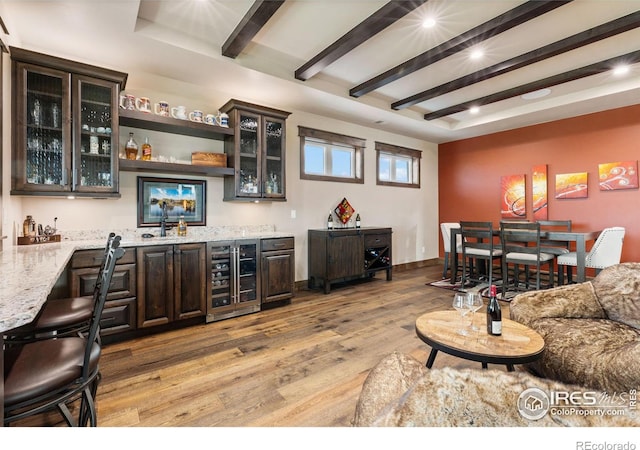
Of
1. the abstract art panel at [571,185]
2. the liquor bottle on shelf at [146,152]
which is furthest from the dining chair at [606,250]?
the liquor bottle on shelf at [146,152]

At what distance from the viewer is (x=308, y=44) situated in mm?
3184

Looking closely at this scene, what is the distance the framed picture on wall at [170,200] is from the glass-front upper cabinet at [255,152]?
14.4 inches

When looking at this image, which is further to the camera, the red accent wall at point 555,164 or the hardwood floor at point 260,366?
the red accent wall at point 555,164

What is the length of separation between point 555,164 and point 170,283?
608cm

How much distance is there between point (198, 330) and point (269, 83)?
2883 mm

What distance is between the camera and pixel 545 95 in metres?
4.40

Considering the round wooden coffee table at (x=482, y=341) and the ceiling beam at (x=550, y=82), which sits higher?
the ceiling beam at (x=550, y=82)

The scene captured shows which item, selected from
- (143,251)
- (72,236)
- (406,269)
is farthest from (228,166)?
(406,269)

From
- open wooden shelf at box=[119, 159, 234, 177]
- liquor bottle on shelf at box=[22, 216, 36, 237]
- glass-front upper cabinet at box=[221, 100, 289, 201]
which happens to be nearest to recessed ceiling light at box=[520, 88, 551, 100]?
glass-front upper cabinet at box=[221, 100, 289, 201]

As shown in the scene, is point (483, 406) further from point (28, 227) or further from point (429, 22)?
point (28, 227)

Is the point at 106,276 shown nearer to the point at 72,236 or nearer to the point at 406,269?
the point at 72,236

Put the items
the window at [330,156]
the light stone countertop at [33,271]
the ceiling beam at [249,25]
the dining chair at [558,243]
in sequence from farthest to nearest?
the window at [330,156] → the dining chair at [558,243] → the ceiling beam at [249,25] → the light stone countertop at [33,271]

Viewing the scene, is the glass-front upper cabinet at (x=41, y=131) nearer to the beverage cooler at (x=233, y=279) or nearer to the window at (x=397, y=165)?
the beverage cooler at (x=233, y=279)

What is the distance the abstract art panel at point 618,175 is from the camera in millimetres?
4363
